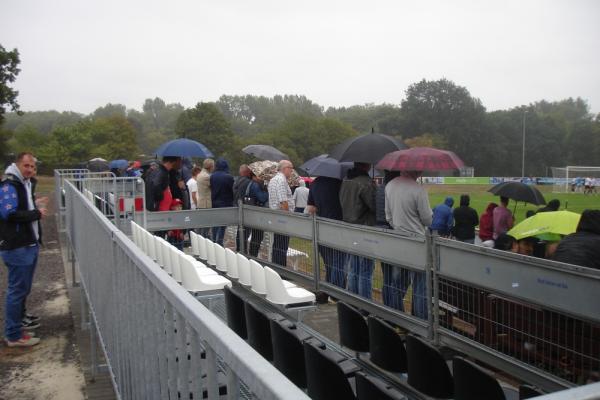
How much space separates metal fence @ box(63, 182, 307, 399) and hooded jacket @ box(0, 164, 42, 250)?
2033 millimetres

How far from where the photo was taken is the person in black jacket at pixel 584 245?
4.24 metres

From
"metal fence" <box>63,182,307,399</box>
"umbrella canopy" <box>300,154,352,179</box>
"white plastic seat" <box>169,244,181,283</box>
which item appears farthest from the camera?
"umbrella canopy" <box>300,154,352,179</box>

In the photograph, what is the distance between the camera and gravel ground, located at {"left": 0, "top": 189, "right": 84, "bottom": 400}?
4984mm

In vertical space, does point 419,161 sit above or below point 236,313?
above

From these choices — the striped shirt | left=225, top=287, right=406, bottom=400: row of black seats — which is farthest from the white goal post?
left=225, top=287, right=406, bottom=400: row of black seats

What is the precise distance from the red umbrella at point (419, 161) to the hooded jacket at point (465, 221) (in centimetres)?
526

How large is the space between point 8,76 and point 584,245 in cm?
4668

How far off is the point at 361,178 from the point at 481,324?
298 cm

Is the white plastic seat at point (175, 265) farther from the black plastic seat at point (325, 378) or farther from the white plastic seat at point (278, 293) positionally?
the black plastic seat at point (325, 378)

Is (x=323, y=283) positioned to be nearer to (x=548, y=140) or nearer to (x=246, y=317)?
(x=246, y=317)

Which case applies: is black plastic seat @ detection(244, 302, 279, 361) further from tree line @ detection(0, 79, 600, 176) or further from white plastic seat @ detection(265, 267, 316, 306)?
tree line @ detection(0, 79, 600, 176)

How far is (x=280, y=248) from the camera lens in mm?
8523

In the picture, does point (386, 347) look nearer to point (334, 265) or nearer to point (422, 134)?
point (334, 265)

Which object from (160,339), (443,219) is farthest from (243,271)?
(443,219)
